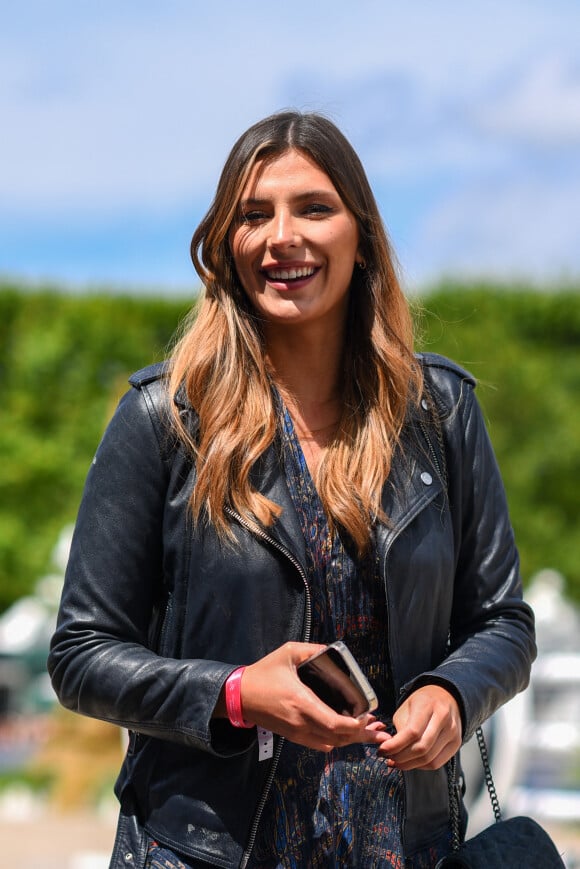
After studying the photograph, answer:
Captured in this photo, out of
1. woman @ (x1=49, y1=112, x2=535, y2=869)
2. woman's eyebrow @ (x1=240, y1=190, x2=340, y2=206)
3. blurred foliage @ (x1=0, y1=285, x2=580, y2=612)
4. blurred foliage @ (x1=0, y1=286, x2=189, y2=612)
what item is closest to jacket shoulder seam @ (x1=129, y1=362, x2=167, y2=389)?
woman @ (x1=49, y1=112, x2=535, y2=869)

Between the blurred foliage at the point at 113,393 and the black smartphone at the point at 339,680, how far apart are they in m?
10.9

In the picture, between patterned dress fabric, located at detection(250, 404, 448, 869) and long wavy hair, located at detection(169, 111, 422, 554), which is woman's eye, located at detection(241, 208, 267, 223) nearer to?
long wavy hair, located at detection(169, 111, 422, 554)

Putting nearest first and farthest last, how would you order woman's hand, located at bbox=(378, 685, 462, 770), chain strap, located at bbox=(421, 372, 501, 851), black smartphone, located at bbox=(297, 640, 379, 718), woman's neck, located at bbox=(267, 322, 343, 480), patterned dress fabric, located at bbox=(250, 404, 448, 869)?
black smartphone, located at bbox=(297, 640, 379, 718), woman's hand, located at bbox=(378, 685, 462, 770), patterned dress fabric, located at bbox=(250, 404, 448, 869), chain strap, located at bbox=(421, 372, 501, 851), woman's neck, located at bbox=(267, 322, 343, 480)

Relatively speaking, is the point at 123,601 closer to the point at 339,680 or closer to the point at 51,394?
the point at 339,680

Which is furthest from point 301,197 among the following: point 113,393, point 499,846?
point 113,393

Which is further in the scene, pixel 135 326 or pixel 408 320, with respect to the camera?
pixel 135 326

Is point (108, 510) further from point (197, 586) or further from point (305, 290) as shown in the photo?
point (305, 290)

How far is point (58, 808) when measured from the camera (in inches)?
341

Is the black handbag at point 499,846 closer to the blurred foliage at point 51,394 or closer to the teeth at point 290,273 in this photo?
the teeth at point 290,273

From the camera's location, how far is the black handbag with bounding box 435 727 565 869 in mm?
2186

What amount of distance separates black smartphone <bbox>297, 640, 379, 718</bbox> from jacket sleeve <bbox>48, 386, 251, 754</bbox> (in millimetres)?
173

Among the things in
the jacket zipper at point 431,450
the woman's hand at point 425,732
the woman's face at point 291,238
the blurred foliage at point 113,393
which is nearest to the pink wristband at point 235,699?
the woman's hand at point 425,732

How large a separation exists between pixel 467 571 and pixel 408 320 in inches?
20.5

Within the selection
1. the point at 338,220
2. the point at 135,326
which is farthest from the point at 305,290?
the point at 135,326
